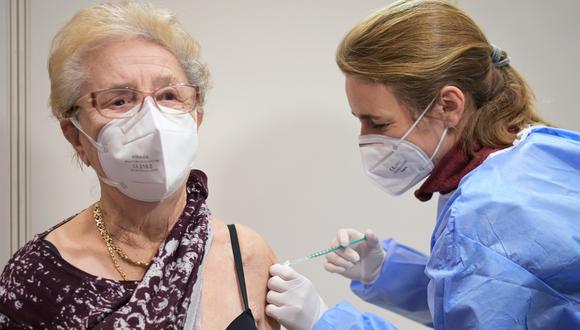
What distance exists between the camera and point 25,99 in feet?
5.21

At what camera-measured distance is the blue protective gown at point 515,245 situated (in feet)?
2.97

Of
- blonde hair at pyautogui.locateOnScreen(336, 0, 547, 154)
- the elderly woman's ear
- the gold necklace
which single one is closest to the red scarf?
blonde hair at pyautogui.locateOnScreen(336, 0, 547, 154)

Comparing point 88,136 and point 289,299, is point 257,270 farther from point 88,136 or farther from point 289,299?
point 88,136

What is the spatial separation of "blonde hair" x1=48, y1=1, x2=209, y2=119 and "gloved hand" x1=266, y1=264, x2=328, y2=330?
1.72ft

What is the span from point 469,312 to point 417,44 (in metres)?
0.62

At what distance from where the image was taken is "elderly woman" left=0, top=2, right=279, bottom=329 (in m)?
1.04

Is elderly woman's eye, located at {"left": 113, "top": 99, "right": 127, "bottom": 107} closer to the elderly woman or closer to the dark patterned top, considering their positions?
the elderly woman

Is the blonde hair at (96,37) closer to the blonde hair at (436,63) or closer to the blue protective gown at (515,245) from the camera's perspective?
the blonde hair at (436,63)

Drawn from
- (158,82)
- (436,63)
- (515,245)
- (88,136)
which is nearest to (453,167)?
(436,63)

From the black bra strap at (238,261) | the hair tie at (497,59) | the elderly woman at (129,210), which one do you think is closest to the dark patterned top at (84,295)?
the elderly woman at (129,210)

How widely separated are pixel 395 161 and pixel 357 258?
364mm

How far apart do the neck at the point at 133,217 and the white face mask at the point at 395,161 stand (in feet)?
1.66

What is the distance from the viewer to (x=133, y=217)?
1.18 meters

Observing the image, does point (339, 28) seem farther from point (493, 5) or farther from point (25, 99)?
point (25, 99)
